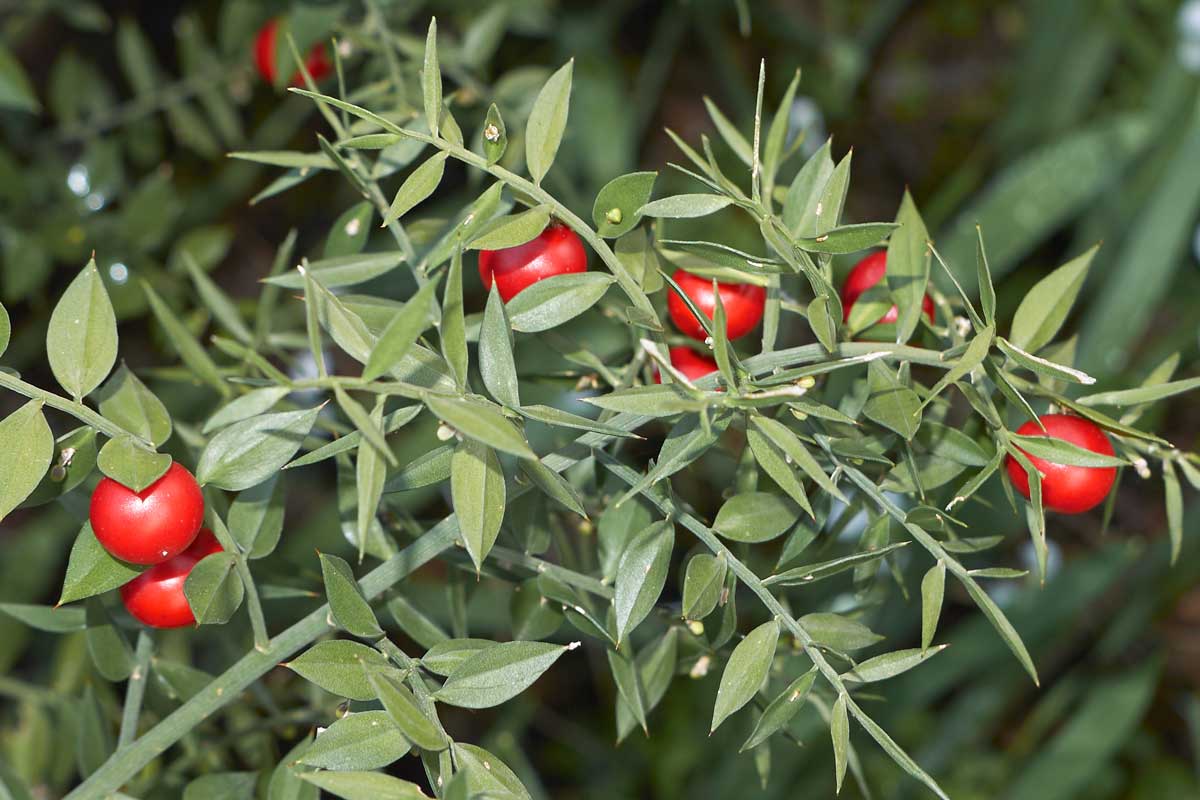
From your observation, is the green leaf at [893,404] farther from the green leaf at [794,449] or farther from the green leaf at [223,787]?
the green leaf at [223,787]

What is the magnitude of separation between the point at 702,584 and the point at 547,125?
270 millimetres

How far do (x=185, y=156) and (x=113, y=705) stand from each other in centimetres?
85

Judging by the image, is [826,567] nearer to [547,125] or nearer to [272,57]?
[547,125]

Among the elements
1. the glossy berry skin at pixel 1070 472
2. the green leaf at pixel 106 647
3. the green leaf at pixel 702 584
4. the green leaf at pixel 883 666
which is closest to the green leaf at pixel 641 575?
the green leaf at pixel 702 584

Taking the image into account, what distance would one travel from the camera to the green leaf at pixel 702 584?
577mm

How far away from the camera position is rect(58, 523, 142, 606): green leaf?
60 cm

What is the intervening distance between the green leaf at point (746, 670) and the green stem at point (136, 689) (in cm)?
36

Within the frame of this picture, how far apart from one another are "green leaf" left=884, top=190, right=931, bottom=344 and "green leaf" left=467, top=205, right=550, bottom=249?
0.74ft

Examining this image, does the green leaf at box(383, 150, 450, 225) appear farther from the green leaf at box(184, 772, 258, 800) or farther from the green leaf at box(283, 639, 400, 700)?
the green leaf at box(184, 772, 258, 800)

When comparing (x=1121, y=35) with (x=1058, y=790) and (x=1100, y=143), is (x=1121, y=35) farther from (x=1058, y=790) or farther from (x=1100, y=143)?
(x=1058, y=790)

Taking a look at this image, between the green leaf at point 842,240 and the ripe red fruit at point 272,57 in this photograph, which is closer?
the green leaf at point 842,240

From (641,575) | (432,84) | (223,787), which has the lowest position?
(223,787)

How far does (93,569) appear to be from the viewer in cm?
61

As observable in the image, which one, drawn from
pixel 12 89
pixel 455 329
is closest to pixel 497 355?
pixel 455 329
